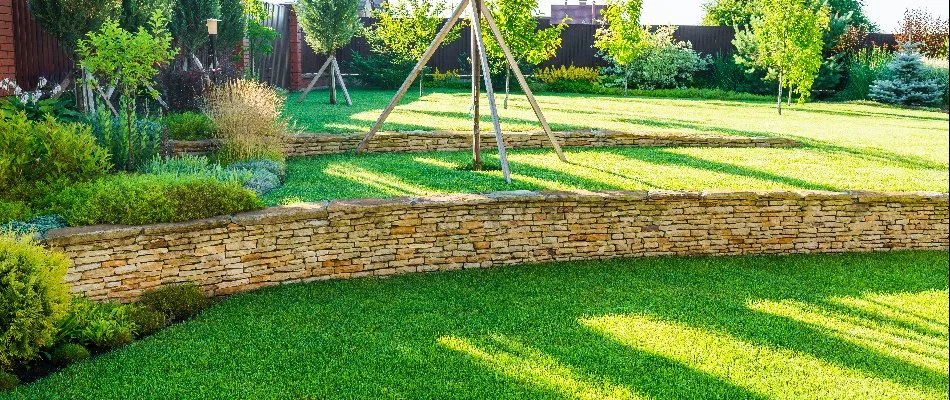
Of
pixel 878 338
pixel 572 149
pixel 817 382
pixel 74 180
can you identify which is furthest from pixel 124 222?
pixel 572 149

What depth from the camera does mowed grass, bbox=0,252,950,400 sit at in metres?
4.67

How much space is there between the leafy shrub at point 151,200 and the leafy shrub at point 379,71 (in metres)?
16.7

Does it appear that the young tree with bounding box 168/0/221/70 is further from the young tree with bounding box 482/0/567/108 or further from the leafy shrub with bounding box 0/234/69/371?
the leafy shrub with bounding box 0/234/69/371

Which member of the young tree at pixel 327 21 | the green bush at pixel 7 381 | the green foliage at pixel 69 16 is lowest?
the green bush at pixel 7 381

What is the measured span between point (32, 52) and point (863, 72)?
2085 centimetres

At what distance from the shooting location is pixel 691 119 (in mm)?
15234

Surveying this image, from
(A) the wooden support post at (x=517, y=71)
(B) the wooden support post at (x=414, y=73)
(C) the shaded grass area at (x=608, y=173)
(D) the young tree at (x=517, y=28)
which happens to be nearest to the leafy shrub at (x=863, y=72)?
(D) the young tree at (x=517, y=28)

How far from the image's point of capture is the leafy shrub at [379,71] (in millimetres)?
23672

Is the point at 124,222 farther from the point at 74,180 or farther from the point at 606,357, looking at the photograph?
the point at 606,357

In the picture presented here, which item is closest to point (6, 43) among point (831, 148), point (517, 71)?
point (517, 71)

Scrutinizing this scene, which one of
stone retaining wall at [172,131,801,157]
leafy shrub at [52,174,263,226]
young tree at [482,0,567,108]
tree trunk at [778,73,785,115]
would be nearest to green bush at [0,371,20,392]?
leafy shrub at [52,174,263,226]

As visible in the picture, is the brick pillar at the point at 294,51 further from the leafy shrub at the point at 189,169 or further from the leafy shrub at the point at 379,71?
the leafy shrub at the point at 189,169

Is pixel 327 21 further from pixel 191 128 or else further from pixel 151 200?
pixel 151 200

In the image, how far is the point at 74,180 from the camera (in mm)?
7176
